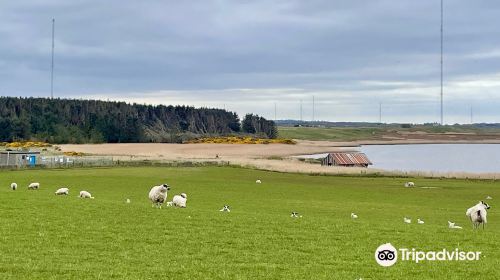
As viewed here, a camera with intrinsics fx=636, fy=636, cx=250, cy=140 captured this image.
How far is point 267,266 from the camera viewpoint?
1806 cm

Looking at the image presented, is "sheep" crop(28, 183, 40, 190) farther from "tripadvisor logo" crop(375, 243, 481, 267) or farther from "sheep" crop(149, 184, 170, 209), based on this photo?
"tripadvisor logo" crop(375, 243, 481, 267)

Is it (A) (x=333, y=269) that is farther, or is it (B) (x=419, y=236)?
(B) (x=419, y=236)

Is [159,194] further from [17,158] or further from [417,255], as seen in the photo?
[17,158]

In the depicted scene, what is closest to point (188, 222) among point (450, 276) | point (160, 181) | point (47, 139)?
point (450, 276)

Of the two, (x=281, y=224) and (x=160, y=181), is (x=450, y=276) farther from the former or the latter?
(x=160, y=181)

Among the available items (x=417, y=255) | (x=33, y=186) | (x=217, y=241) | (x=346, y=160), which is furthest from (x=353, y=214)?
(x=346, y=160)

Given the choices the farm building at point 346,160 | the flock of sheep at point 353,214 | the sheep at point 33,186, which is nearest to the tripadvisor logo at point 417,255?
the flock of sheep at point 353,214

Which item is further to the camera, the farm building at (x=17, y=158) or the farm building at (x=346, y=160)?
the farm building at (x=346, y=160)

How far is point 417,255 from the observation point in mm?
20047

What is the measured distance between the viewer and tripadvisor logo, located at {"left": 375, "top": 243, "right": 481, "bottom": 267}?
19.4m

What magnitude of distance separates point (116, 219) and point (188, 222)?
10.1 ft

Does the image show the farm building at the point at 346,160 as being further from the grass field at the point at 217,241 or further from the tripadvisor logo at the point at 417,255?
the tripadvisor logo at the point at 417,255

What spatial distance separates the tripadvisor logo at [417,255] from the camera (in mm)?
19375

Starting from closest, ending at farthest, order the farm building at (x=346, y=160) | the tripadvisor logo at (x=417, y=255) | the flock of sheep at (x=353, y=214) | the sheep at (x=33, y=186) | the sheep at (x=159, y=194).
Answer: the tripadvisor logo at (x=417, y=255) → the flock of sheep at (x=353, y=214) → the sheep at (x=159, y=194) → the sheep at (x=33, y=186) → the farm building at (x=346, y=160)
